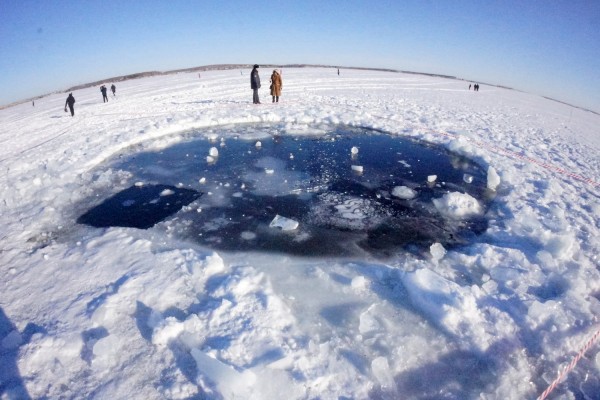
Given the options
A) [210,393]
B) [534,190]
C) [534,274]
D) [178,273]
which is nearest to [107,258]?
[178,273]

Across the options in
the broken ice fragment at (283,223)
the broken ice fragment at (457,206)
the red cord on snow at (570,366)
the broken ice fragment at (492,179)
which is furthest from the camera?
the broken ice fragment at (492,179)

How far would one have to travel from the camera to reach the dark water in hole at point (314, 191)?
160 inches

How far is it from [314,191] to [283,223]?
4.47 ft

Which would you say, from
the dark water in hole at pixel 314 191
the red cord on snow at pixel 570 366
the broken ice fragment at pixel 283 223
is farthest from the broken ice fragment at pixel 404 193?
the red cord on snow at pixel 570 366

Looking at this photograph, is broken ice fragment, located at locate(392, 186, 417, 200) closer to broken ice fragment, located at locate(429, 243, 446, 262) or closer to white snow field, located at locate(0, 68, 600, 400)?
white snow field, located at locate(0, 68, 600, 400)

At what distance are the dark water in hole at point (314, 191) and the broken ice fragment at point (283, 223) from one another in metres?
0.02

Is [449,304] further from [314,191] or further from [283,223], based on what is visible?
[314,191]

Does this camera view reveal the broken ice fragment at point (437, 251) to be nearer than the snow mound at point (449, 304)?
No

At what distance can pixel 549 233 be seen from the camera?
13.3 ft

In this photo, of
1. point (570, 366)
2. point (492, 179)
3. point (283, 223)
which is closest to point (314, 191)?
point (283, 223)

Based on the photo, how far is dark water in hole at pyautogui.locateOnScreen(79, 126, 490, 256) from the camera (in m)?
4.06

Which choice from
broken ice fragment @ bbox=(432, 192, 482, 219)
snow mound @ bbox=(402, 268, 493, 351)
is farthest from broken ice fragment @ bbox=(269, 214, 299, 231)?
broken ice fragment @ bbox=(432, 192, 482, 219)

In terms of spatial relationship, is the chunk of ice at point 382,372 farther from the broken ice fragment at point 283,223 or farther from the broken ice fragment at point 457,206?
the broken ice fragment at point 457,206

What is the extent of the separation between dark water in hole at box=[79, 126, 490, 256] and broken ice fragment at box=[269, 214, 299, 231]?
0.07ft
